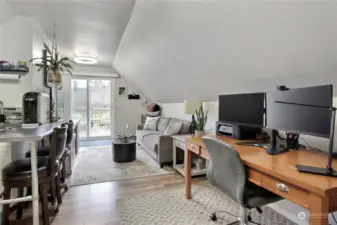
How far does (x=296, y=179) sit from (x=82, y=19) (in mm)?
3099

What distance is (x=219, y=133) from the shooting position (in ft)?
8.89

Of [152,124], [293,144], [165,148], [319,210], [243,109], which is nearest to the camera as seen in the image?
[319,210]

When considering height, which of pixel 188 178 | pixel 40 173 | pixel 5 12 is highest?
pixel 5 12

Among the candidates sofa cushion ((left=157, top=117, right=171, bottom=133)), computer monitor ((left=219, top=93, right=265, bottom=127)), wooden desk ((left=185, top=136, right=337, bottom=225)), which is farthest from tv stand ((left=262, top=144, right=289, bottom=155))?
sofa cushion ((left=157, top=117, right=171, bottom=133))

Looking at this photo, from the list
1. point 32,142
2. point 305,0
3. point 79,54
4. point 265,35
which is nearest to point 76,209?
point 32,142

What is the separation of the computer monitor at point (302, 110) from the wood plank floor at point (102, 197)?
1.66 metres

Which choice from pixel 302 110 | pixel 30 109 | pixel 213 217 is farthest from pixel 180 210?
pixel 30 109

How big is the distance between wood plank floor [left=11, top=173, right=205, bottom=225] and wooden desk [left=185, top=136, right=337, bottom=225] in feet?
4.69

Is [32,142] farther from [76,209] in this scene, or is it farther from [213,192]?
[213,192]

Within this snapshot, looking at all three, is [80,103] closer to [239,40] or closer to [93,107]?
[93,107]

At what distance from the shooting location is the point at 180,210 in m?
2.19

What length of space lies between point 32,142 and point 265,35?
215 cm

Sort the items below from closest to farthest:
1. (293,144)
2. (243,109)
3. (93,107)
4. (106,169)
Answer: (293,144) < (243,109) < (106,169) < (93,107)

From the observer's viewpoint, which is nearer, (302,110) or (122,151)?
(302,110)
